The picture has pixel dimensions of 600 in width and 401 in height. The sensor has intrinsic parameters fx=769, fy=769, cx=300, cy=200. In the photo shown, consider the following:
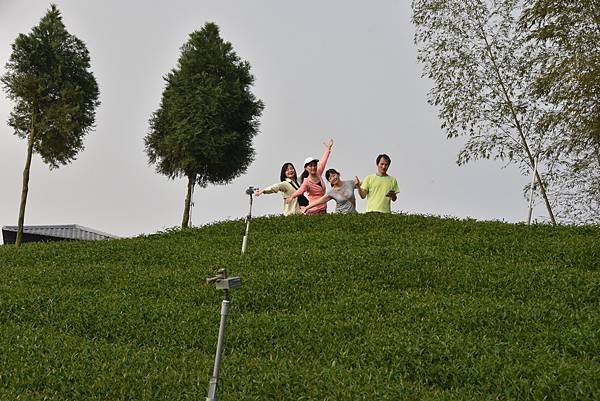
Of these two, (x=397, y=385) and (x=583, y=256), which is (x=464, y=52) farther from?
(x=397, y=385)

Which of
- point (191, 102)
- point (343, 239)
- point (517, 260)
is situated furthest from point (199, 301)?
point (191, 102)

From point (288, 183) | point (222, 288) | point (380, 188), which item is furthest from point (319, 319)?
point (288, 183)

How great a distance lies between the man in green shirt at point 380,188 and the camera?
21.0 metres

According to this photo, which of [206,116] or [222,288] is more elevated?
[206,116]

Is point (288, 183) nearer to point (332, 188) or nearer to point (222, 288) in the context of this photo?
point (332, 188)

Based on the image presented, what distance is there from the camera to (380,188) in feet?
70.2

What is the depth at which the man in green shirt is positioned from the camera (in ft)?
68.9

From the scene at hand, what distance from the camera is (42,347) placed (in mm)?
10602

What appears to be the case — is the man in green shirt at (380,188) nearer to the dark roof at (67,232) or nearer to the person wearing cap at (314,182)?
the person wearing cap at (314,182)

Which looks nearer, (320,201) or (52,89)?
(320,201)

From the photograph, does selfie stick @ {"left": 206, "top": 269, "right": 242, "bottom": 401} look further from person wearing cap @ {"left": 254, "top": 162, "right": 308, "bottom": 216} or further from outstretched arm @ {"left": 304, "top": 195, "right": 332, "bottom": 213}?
outstretched arm @ {"left": 304, "top": 195, "right": 332, "bottom": 213}

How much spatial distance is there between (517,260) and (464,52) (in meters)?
12.6

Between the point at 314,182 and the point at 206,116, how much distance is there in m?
15.8

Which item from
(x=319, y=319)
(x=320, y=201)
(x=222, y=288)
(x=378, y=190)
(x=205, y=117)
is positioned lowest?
(x=319, y=319)
